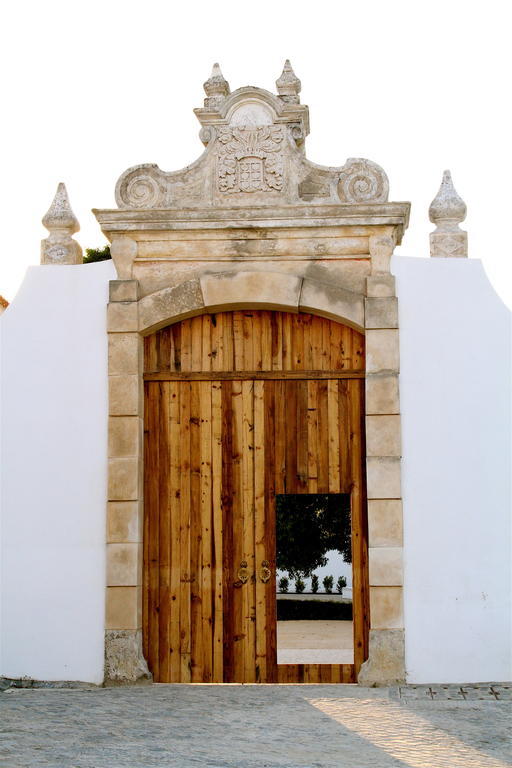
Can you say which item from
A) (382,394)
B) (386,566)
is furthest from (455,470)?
(386,566)

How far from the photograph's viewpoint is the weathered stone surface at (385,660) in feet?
26.3

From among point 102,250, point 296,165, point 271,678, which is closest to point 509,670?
point 271,678

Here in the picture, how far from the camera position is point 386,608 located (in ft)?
26.7

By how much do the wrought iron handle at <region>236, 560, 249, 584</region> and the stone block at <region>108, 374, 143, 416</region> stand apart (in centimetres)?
155

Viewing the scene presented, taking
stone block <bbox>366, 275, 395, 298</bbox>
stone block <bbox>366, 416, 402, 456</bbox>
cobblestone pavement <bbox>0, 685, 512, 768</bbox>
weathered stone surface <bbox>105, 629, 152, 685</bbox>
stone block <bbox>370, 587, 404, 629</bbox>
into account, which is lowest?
cobblestone pavement <bbox>0, 685, 512, 768</bbox>

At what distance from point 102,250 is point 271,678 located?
23.0ft

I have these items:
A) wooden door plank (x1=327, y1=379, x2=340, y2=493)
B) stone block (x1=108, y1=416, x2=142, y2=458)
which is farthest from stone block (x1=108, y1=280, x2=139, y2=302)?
wooden door plank (x1=327, y1=379, x2=340, y2=493)

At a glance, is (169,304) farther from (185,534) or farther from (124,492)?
(185,534)

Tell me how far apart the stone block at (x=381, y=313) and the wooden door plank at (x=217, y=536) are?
4.60ft

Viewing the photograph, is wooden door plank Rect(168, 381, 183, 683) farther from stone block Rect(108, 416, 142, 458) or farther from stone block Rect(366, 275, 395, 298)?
stone block Rect(366, 275, 395, 298)

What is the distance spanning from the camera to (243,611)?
8.46m

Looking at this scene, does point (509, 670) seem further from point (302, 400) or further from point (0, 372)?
point (0, 372)

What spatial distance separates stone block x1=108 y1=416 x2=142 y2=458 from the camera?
8.45 m

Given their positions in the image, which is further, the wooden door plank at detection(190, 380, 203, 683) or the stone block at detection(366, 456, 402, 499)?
the wooden door plank at detection(190, 380, 203, 683)
